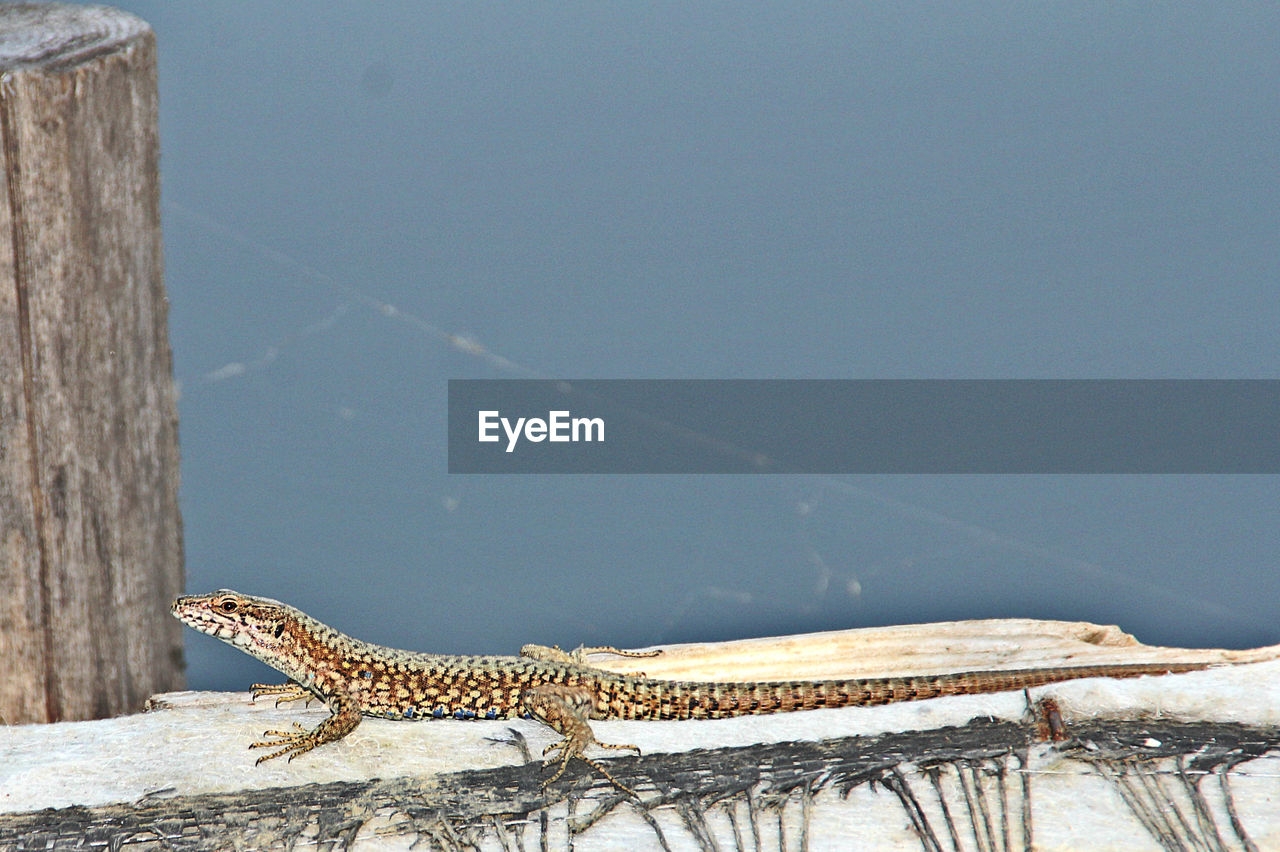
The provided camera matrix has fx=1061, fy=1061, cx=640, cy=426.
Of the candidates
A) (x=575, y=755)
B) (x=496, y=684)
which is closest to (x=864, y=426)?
(x=496, y=684)

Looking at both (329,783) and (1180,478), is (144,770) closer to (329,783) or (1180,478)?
(329,783)

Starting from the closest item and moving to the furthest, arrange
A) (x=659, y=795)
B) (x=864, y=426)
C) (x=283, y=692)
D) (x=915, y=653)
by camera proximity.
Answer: (x=659, y=795)
(x=283, y=692)
(x=915, y=653)
(x=864, y=426)

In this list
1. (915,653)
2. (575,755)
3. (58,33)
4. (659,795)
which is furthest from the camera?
(915,653)

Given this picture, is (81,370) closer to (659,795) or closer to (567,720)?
(567,720)

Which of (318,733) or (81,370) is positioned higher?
(81,370)

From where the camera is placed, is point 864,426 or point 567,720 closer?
point 567,720

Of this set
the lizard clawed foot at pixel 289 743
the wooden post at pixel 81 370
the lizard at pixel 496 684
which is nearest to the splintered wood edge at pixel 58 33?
the wooden post at pixel 81 370

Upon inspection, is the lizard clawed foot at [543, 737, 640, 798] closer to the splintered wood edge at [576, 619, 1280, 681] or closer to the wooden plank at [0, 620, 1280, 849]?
the wooden plank at [0, 620, 1280, 849]
